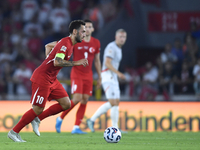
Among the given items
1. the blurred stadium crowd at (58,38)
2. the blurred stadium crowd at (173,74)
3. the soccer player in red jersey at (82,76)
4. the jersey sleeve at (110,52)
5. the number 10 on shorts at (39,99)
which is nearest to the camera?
the number 10 on shorts at (39,99)

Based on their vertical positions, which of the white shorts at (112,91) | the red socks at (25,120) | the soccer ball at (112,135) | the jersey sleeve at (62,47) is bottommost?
the soccer ball at (112,135)

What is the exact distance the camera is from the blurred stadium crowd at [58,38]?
12.3 meters

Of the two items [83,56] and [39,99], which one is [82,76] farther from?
[39,99]

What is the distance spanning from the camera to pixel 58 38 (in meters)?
15.3

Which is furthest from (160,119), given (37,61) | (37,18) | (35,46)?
(37,18)

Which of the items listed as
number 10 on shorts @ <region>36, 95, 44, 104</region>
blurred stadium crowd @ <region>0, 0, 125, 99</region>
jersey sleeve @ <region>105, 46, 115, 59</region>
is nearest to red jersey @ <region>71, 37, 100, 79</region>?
jersey sleeve @ <region>105, 46, 115, 59</region>

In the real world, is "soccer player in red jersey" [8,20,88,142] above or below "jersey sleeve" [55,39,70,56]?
below

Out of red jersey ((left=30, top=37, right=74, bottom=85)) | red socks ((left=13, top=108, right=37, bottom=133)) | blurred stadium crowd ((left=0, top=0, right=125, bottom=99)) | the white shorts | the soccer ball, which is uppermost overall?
blurred stadium crowd ((left=0, top=0, right=125, bottom=99))

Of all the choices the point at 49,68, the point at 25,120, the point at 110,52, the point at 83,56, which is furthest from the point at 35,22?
the point at 25,120

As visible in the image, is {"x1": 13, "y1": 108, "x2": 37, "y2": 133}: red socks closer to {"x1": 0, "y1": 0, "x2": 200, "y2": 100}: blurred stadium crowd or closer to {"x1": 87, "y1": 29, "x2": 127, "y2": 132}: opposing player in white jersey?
{"x1": 87, "y1": 29, "x2": 127, "y2": 132}: opposing player in white jersey

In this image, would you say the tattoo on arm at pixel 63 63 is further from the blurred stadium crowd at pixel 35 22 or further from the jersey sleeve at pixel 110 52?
the blurred stadium crowd at pixel 35 22

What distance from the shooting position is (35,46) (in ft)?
50.0

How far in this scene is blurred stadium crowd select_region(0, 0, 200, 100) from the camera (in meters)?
12.3

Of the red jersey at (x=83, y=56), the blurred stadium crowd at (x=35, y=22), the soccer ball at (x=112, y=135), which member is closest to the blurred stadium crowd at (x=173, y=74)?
the blurred stadium crowd at (x=35, y=22)
